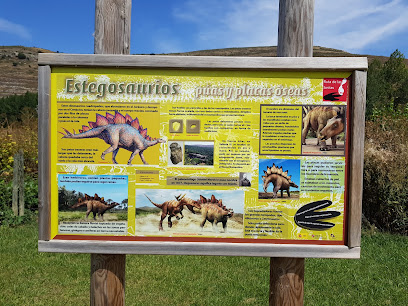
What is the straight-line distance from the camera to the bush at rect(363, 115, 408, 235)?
21.8 ft

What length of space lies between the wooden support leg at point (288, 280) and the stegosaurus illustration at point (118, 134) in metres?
1.12

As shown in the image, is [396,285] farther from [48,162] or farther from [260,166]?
[48,162]

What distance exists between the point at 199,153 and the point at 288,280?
3.38 ft

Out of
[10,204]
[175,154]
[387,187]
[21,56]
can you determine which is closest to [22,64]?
[21,56]

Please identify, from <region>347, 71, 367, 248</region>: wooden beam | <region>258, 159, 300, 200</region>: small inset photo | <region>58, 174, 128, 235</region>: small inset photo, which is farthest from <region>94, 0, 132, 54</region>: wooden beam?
<region>347, 71, 367, 248</region>: wooden beam

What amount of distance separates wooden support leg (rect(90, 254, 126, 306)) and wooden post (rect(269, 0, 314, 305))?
1.04 m

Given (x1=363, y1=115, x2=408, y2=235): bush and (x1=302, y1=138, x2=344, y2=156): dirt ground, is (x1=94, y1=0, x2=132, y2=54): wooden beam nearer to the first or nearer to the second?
(x1=302, y1=138, x2=344, y2=156): dirt ground

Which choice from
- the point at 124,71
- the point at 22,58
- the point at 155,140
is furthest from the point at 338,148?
the point at 22,58

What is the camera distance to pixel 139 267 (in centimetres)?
520

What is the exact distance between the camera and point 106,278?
2.56m

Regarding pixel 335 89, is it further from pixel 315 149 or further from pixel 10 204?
pixel 10 204

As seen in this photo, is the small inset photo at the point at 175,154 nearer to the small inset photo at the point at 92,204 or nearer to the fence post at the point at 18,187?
the small inset photo at the point at 92,204

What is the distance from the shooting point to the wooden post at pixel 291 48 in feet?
8.10

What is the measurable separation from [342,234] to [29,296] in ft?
11.8
